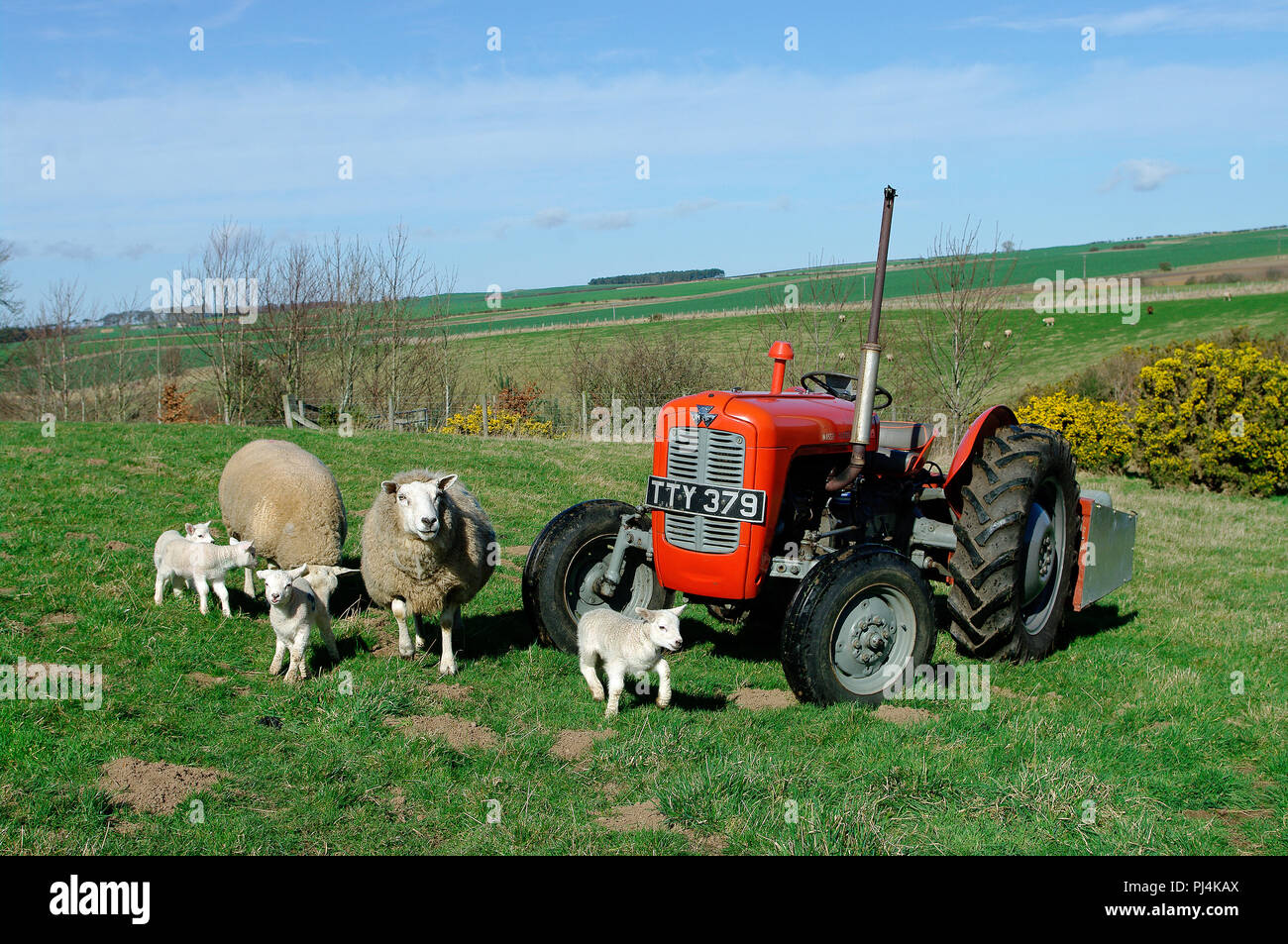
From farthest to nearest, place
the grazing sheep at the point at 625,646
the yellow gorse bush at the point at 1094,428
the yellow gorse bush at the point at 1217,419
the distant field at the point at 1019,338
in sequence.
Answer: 1. the distant field at the point at 1019,338
2. the yellow gorse bush at the point at 1094,428
3. the yellow gorse bush at the point at 1217,419
4. the grazing sheep at the point at 625,646

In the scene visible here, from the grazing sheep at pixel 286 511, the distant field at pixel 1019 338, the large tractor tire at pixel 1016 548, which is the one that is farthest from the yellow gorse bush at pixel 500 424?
the large tractor tire at pixel 1016 548

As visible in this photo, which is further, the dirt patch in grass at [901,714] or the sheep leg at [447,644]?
the sheep leg at [447,644]

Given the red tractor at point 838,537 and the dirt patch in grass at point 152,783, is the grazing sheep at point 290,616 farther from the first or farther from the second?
the red tractor at point 838,537

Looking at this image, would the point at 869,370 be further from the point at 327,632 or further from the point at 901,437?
the point at 327,632

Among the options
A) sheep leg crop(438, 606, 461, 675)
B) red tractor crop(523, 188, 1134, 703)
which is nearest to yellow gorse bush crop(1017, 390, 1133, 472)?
red tractor crop(523, 188, 1134, 703)

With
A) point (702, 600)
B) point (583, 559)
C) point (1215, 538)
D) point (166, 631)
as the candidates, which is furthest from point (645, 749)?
point (1215, 538)

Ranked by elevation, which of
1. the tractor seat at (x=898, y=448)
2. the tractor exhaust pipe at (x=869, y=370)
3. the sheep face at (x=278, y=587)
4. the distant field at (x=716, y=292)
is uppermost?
the distant field at (x=716, y=292)

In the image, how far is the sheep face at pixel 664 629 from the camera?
17.8 feet

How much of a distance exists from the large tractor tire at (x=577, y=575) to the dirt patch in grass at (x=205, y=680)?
85.5 inches

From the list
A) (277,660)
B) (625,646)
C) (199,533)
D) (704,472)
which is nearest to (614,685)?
(625,646)

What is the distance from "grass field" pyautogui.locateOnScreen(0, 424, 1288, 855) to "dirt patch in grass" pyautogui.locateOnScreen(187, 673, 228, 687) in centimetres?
2

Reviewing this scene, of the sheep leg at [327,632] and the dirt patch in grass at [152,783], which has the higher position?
the sheep leg at [327,632]

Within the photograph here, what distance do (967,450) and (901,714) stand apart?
2.23 m
